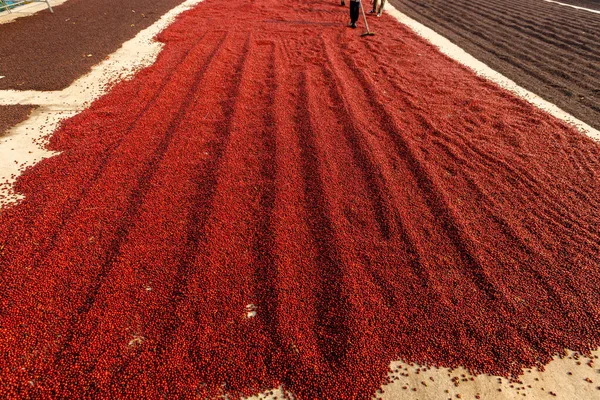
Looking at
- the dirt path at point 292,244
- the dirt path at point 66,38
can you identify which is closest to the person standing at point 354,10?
the dirt path at point 292,244

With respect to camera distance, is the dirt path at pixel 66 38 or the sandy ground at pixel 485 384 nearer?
the sandy ground at pixel 485 384

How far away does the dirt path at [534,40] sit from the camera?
7108 mm

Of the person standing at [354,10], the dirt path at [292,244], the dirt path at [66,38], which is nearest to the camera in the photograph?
the dirt path at [292,244]

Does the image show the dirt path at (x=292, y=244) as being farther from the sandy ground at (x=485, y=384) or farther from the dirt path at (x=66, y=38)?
the dirt path at (x=66, y=38)

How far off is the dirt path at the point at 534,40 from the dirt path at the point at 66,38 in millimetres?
9756

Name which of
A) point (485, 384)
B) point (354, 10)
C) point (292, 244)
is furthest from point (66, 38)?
point (485, 384)

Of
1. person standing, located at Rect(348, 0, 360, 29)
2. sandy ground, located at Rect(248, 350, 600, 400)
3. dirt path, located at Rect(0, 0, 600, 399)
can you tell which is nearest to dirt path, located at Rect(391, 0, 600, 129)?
dirt path, located at Rect(0, 0, 600, 399)

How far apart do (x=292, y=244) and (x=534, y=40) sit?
36.8 ft

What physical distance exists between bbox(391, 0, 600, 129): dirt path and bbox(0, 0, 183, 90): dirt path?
32.0ft

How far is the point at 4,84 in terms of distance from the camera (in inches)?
260

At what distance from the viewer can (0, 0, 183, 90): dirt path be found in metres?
7.00

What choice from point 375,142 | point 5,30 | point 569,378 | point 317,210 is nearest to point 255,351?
point 317,210

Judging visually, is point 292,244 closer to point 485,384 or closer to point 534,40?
point 485,384

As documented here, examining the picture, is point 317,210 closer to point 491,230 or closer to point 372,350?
point 372,350
